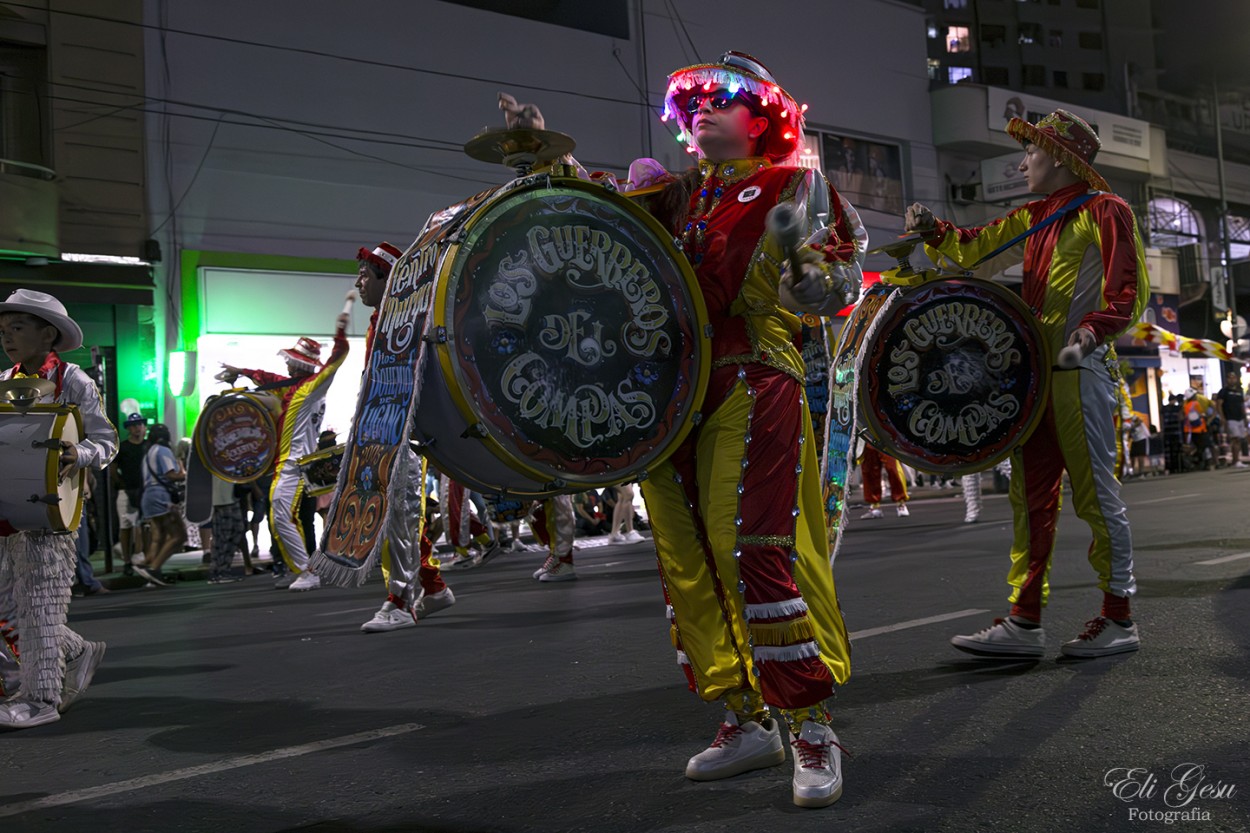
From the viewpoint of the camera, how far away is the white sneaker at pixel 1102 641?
506 centimetres

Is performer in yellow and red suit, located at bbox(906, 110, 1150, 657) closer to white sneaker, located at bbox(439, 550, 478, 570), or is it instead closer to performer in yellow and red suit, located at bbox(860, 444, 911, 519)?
white sneaker, located at bbox(439, 550, 478, 570)

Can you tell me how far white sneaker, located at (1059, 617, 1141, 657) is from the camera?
506 cm

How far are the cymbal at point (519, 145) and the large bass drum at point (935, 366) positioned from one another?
226 cm

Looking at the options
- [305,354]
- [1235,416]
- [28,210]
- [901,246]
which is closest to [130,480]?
[305,354]

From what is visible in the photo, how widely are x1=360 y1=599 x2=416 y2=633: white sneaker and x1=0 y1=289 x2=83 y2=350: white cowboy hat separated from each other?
2891mm

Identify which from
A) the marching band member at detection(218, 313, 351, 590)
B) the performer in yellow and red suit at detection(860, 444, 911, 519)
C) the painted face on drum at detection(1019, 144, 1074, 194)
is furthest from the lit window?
the painted face on drum at detection(1019, 144, 1074, 194)

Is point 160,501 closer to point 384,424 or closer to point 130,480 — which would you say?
point 130,480

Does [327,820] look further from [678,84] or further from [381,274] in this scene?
[381,274]

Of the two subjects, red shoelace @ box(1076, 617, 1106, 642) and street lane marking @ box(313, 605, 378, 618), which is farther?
→ street lane marking @ box(313, 605, 378, 618)

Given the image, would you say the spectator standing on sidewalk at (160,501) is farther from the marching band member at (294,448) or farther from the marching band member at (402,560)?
the marching band member at (402,560)

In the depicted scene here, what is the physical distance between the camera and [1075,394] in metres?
5.07

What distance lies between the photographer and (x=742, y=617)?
3516mm

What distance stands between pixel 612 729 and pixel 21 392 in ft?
9.16

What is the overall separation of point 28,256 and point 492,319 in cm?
1475
